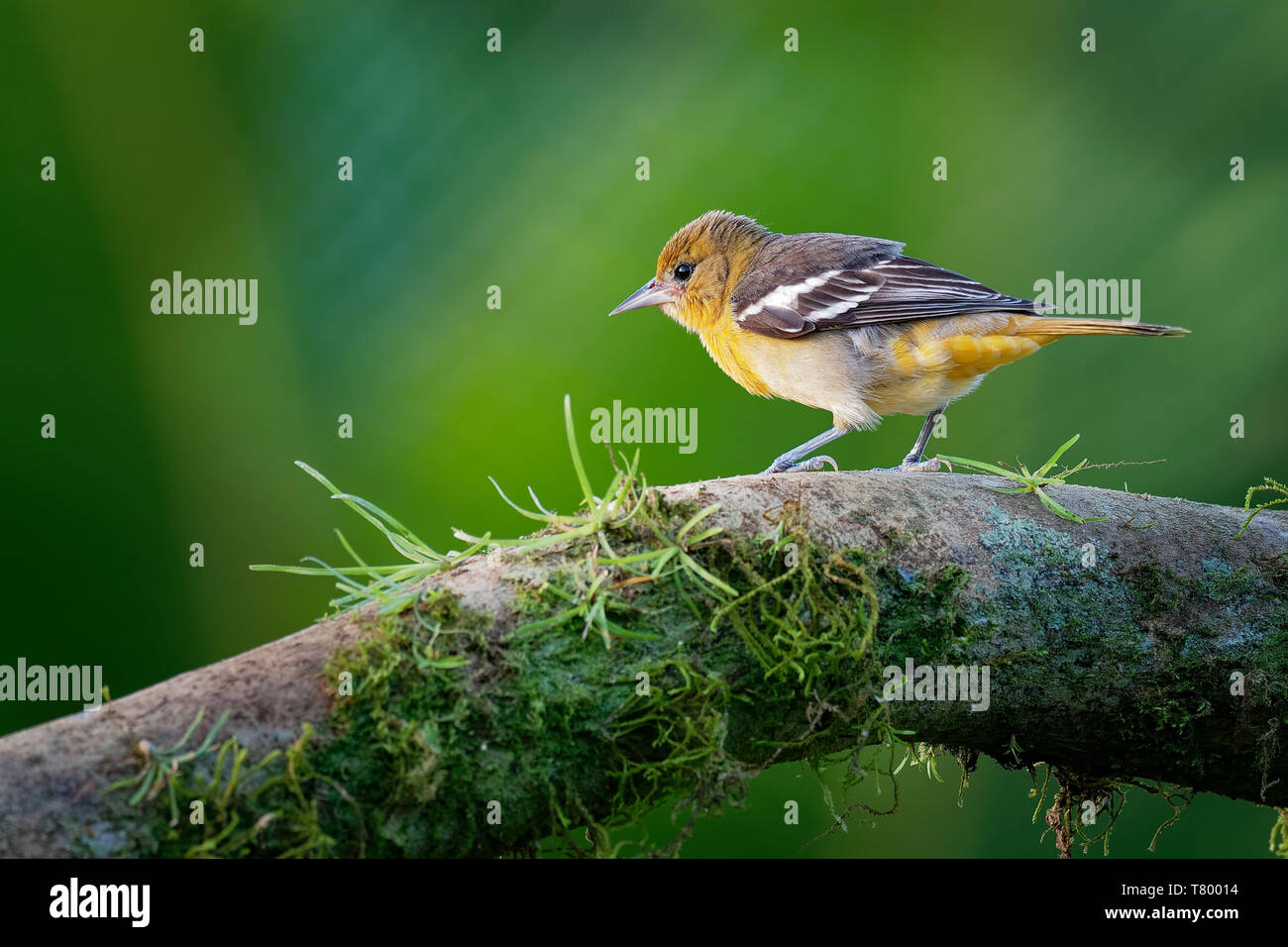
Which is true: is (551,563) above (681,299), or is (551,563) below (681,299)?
below

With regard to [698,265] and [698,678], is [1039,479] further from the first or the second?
[698,265]

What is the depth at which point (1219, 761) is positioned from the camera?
2115 millimetres

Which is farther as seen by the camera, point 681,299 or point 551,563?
point 681,299

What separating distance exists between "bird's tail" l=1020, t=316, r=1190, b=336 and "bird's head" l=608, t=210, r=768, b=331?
1.27 metres

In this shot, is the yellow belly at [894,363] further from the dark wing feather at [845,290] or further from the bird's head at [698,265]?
the bird's head at [698,265]

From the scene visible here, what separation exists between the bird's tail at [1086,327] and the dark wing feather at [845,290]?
6cm

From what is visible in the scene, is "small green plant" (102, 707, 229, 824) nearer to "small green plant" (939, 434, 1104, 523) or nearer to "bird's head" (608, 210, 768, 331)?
"small green plant" (939, 434, 1104, 523)

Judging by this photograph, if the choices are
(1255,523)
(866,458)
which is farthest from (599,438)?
(1255,523)

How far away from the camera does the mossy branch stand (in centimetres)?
144

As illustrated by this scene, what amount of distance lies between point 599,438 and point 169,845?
2.54 m

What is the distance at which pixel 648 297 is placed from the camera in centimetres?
431

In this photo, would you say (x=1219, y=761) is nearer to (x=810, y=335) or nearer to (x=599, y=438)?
(x=810, y=335)

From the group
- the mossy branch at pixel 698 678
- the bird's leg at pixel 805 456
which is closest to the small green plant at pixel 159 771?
the mossy branch at pixel 698 678

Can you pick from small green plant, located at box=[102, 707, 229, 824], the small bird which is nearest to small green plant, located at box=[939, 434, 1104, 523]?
the small bird
